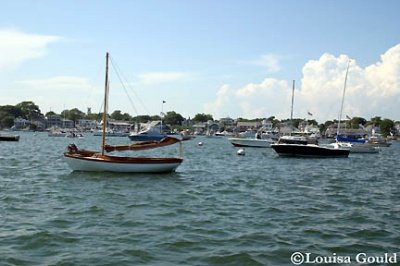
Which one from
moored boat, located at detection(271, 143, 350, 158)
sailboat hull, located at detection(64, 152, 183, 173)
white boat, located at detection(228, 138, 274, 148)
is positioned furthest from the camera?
white boat, located at detection(228, 138, 274, 148)

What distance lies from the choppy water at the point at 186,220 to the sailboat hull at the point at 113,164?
1290 mm

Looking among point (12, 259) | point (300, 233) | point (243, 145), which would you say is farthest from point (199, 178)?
point (243, 145)

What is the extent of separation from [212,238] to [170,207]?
565 centimetres

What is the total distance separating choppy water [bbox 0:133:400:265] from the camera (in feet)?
42.1

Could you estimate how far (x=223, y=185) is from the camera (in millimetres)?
28328

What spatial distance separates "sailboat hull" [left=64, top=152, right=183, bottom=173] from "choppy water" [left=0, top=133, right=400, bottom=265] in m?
1.29

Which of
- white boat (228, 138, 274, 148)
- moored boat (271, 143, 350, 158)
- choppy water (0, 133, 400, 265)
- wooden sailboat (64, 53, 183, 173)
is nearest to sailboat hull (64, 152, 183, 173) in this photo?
wooden sailboat (64, 53, 183, 173)

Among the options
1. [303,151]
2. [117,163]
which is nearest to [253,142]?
[303,151]

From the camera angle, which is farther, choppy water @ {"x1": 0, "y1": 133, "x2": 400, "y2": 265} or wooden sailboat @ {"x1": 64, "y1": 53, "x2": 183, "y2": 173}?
wooden sailboat @ {"x1": 64, "y1": 53, "x2": 183, "y2": 173}

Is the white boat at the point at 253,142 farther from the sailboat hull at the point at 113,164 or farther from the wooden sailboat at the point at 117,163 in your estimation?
the sailboat hull at the point at 113,164

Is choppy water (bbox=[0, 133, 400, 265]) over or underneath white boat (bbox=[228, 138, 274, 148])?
underneath

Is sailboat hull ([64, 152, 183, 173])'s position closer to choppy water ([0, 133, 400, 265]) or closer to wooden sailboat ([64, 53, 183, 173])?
wooden sailboat ([64, 53, 183, 173])

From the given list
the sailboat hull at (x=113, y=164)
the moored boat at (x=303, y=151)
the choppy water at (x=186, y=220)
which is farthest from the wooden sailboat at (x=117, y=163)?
the moored boat at (x=303, y=151)

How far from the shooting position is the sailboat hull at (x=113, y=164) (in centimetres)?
3127
